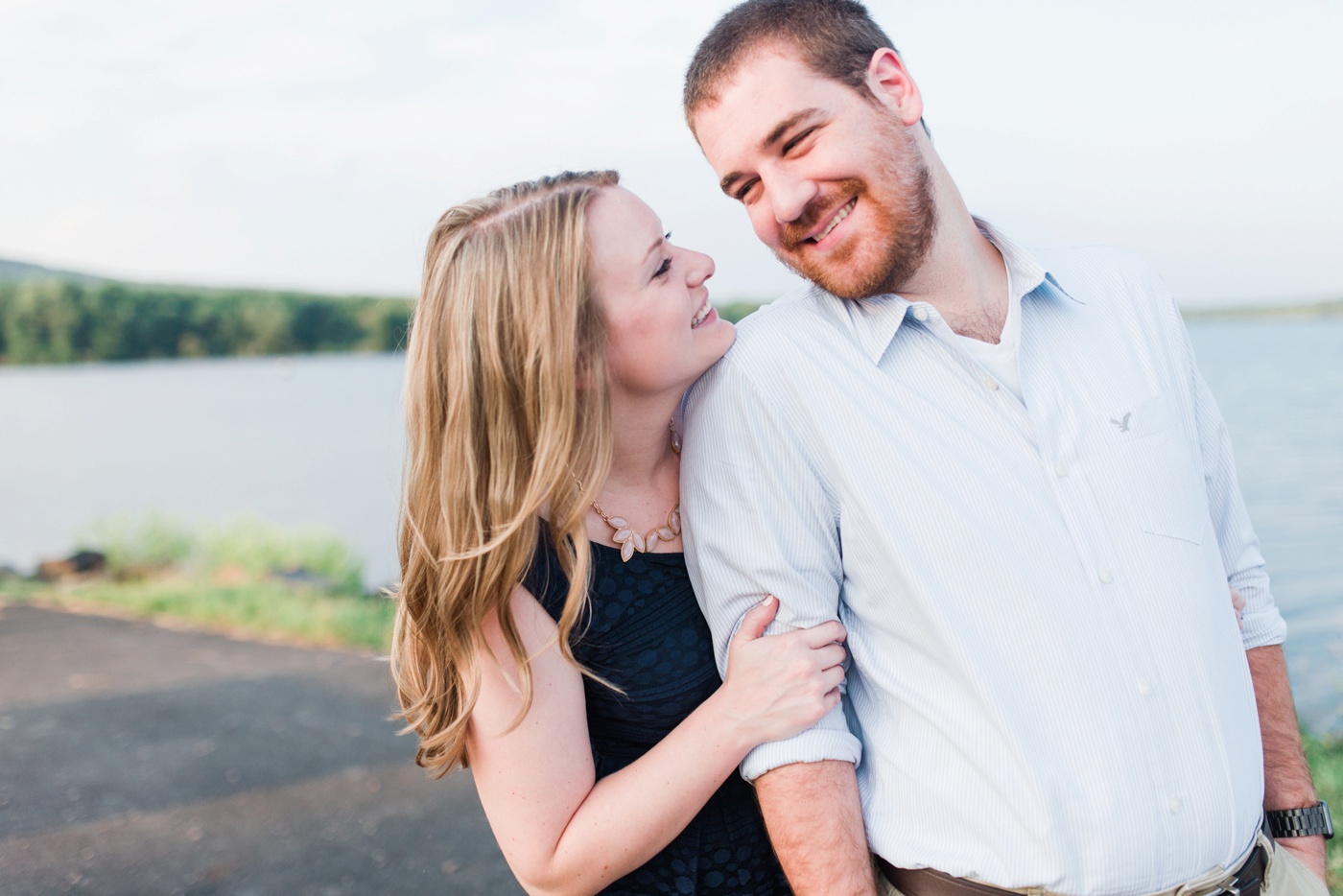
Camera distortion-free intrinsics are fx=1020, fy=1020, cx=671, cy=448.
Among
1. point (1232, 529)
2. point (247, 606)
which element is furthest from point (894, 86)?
point (247, 606)

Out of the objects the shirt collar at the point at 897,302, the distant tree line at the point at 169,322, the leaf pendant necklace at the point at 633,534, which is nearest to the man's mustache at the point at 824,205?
the shirt collar at the point at 897,302

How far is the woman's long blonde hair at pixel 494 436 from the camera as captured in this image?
178cm

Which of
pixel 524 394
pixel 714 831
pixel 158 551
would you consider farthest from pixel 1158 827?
pixel 158 551

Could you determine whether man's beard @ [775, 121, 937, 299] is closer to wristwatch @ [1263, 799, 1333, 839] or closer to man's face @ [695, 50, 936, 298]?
man's face @ [695, 50, 936, 298]

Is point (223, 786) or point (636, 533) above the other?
point (636, 533)

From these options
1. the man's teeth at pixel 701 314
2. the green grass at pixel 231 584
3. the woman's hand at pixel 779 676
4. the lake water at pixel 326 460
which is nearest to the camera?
the woman's hand at pixel 779 676

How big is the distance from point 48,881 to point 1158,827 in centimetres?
368

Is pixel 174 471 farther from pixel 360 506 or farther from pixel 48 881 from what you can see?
pixel 48 881

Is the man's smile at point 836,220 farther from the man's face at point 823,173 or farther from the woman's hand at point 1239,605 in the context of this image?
the woman's hand at point 1239,605

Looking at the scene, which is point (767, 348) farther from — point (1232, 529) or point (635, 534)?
point (1232, 529)

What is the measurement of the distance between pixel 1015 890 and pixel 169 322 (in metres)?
58.2

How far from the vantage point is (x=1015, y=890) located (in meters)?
1.63

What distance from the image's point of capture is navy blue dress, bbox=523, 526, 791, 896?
75.4 inches

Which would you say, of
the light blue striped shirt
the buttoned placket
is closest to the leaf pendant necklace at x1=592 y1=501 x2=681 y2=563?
the light blue striped shirt
